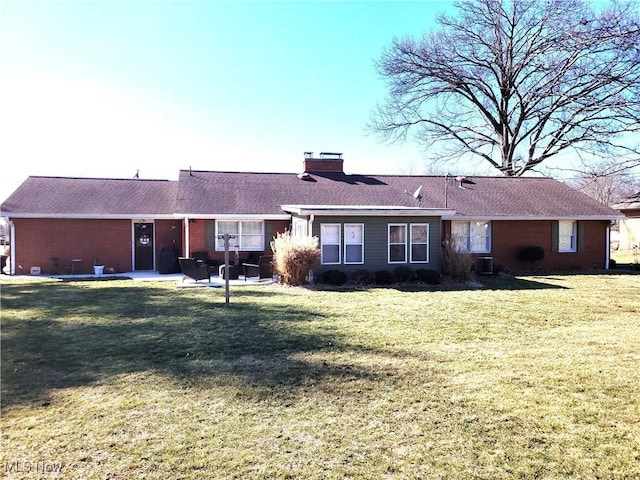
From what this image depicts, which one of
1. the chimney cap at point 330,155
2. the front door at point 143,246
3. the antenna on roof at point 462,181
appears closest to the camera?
the front door at point 143,246

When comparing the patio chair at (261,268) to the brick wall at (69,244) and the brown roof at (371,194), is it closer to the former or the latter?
the brown roof at (371,194)

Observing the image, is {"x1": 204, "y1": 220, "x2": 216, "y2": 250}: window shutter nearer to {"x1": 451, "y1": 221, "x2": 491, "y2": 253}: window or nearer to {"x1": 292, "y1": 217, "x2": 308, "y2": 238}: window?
{"x1": 292, "y1": 217, "x2": 308, "y2": 238}: window

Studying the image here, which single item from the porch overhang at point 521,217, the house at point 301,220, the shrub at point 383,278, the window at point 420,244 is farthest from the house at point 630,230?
the shrub at point 383,278

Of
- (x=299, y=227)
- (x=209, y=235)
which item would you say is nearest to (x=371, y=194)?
(x=299, y=227)

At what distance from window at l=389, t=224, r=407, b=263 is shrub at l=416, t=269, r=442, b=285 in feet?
2.95

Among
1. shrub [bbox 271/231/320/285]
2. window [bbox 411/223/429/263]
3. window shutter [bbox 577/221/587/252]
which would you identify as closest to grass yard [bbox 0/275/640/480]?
shrub [bbox 271/231/320/285]

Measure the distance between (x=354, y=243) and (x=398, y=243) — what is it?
1.58 metres

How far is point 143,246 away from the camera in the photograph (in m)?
18.9

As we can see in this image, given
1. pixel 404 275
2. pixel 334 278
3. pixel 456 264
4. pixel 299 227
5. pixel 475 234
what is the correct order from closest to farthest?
pixel 334 278 → pixel 404 275 → pixel 456 264 → pixel 299 227 → pixel 475 234

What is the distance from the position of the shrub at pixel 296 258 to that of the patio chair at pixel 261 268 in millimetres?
1544

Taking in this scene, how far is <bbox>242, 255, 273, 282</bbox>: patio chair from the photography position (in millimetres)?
15523

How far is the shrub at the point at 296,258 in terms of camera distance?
1373 cm

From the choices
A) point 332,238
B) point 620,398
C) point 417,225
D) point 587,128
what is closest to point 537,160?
point 587,128

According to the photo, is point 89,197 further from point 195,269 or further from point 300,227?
point 300,227
